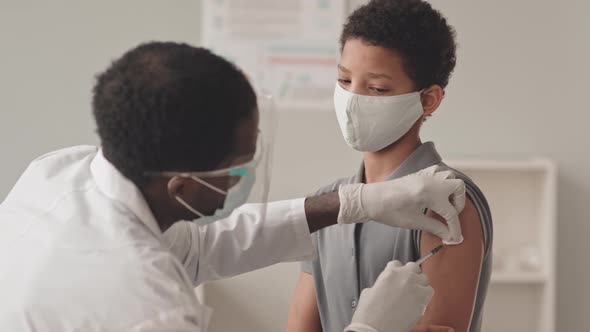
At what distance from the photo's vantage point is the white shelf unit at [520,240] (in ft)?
9.33

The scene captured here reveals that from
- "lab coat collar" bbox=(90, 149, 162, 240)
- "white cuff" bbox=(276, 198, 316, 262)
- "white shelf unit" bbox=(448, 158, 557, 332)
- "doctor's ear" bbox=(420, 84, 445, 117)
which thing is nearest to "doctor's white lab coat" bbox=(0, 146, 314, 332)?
"lab coat collar" bbox=(90, 149, 162, 240)

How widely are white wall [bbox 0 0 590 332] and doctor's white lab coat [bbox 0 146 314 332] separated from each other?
1.76 meters

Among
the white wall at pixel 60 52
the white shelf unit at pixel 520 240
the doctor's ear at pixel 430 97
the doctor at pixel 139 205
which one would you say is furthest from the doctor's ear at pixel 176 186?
the white wall at pixel 60 52

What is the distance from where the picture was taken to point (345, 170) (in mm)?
3090

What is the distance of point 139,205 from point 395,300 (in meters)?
0.51

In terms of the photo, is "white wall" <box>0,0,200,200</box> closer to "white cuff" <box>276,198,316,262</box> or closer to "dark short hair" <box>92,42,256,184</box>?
"white cuff" <box>276,198,316,262</box>

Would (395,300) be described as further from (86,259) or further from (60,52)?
(60,52)

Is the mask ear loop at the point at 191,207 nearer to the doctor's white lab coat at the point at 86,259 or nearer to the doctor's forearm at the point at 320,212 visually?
the doctor's white lab coat at the point at 86,259

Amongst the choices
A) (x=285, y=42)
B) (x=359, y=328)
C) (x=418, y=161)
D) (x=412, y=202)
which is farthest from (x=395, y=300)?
(x=285, y=42)

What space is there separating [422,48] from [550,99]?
67.8 inches

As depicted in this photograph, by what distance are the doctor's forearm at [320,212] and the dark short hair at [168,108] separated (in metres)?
0.42

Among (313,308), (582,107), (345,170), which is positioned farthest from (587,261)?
(313,308)

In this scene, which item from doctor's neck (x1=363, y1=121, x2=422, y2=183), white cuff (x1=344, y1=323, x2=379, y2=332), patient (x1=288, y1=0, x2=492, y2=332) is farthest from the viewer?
doctor's neck (x1=363, y1=121, x2=422, y2=183)

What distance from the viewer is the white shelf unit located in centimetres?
284
